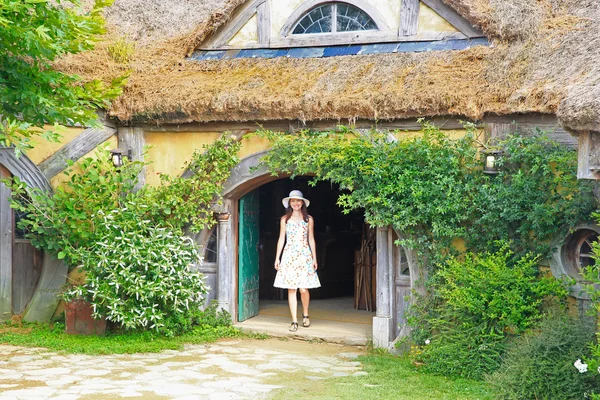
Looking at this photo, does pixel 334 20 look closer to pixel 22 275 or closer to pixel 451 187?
pixel 451 187

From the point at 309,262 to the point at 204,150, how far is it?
1781 mm

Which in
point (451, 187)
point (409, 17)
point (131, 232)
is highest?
point (409, 17)

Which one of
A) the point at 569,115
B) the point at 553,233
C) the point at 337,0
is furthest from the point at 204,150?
the point at 569,115

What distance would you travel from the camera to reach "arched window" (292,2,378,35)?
983 centimetres

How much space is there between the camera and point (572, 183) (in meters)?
7.59

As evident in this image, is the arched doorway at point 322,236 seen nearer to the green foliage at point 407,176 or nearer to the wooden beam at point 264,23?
the wooden beam at point 264,23

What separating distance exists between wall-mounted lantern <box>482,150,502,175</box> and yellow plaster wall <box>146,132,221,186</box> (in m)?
3.18

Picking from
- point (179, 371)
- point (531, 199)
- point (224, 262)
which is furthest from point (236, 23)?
point (179, 371)

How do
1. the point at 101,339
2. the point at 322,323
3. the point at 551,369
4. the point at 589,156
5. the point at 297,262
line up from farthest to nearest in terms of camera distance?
the point at 322,323 → the point at 297,262 → the point at 101,339 → the point at 551,369 → the point at 589,156

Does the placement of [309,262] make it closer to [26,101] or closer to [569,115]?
[26,101]

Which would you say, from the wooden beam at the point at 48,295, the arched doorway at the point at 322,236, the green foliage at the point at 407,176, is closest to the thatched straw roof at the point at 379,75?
the green foliage at the point at 407,176

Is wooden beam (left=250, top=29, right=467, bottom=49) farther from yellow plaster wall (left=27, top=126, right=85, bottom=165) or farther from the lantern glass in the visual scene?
yellow plaster wall (left=27, top=126, right=85, bottom=165)

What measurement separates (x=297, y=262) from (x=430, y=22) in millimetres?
3104

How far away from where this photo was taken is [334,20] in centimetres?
998
